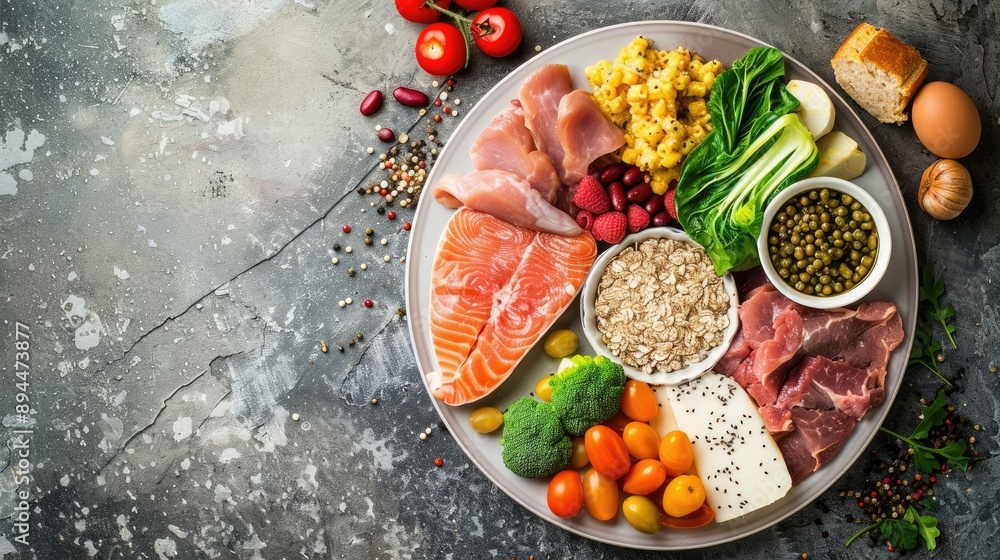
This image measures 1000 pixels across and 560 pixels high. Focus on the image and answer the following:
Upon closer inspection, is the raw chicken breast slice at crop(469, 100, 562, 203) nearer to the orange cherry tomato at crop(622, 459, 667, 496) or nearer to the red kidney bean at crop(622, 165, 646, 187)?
the red kidney bean at crop(622, 165, 646, 187)

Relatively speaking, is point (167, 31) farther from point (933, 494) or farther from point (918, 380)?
point (933, 494)

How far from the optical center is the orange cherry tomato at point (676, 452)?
6.98ft

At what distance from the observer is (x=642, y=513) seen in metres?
2.14

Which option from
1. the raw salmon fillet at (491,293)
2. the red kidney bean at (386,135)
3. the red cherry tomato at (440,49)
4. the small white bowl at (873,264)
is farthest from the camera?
the red kidney bean at (386,135)

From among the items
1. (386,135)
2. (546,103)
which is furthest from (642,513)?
(386,135)

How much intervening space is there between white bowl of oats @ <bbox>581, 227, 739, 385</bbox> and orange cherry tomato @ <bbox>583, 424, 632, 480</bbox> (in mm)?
231

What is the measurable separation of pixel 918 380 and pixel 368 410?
6.45 ft

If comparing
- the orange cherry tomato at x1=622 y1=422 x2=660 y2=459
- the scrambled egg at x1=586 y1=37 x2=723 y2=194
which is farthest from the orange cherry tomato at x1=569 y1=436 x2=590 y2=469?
the scrambled egg at x1=586 y1=37 x2=723 y2=194

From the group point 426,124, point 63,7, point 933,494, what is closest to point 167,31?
point 63,7

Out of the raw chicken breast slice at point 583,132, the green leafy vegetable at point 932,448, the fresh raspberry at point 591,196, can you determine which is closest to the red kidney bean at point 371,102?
the raw chicken breast slice at point 583,132

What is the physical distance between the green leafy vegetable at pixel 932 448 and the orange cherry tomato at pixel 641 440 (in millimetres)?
841

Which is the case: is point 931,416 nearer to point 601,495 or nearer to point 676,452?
point 676,452

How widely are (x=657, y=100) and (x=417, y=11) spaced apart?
93cm

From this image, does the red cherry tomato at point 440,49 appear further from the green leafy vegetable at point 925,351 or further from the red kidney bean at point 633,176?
the green leafy vegetable at point 925,351
